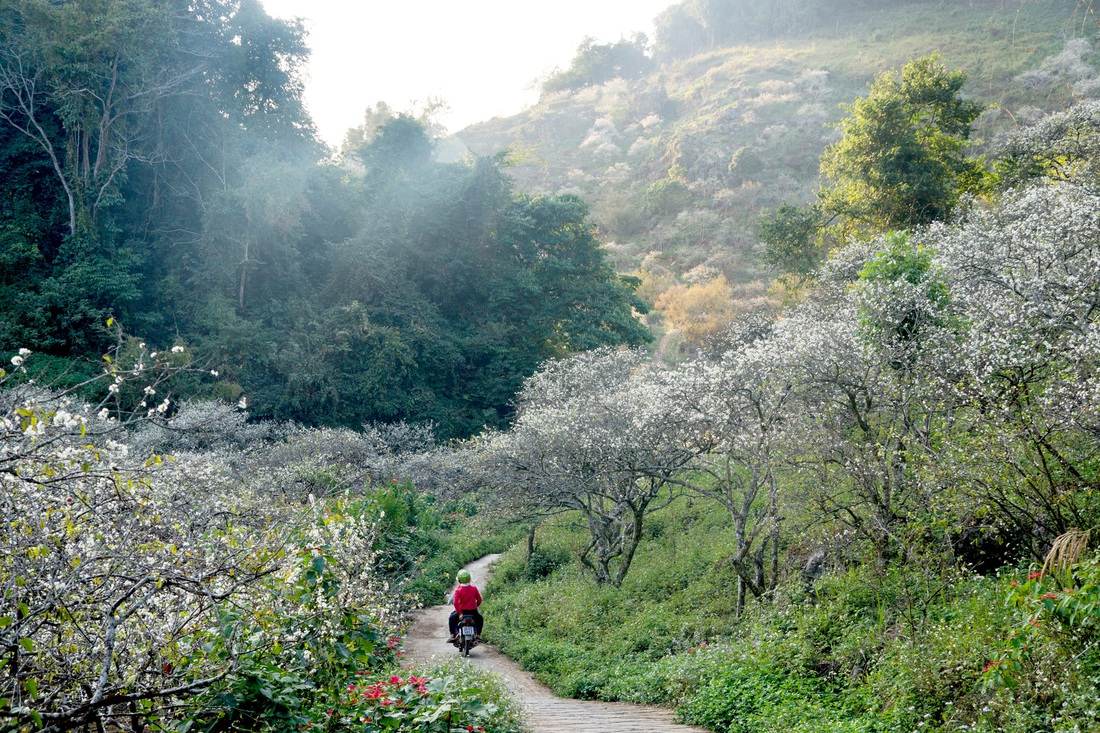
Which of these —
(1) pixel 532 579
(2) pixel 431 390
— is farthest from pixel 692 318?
(1) pixel 532 579

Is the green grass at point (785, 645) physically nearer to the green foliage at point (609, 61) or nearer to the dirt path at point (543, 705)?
the dirt path at point (543, 705)

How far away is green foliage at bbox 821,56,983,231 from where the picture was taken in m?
21.1

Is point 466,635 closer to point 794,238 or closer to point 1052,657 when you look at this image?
point 1052,657

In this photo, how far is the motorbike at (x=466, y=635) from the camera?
34.4 ft

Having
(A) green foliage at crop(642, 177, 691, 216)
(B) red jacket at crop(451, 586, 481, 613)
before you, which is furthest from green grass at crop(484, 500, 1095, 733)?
(A) green foliage at crop(642, 177, 691, 216)

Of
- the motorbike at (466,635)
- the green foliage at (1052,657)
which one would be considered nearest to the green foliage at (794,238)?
the motorbike at (466,635)

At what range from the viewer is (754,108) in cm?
6712

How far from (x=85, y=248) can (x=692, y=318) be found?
29.1 meters

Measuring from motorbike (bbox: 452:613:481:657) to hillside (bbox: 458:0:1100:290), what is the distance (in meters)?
34.5

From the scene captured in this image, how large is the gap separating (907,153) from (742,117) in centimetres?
4912

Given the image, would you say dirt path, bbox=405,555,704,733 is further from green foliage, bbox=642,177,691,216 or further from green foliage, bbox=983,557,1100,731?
green foliage, bbox=642,177,691,216

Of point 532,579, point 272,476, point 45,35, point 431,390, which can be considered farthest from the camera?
point 431,390

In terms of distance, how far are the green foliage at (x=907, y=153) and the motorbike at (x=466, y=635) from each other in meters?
17.6

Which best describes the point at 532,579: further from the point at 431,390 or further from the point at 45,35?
the point at 45,35
